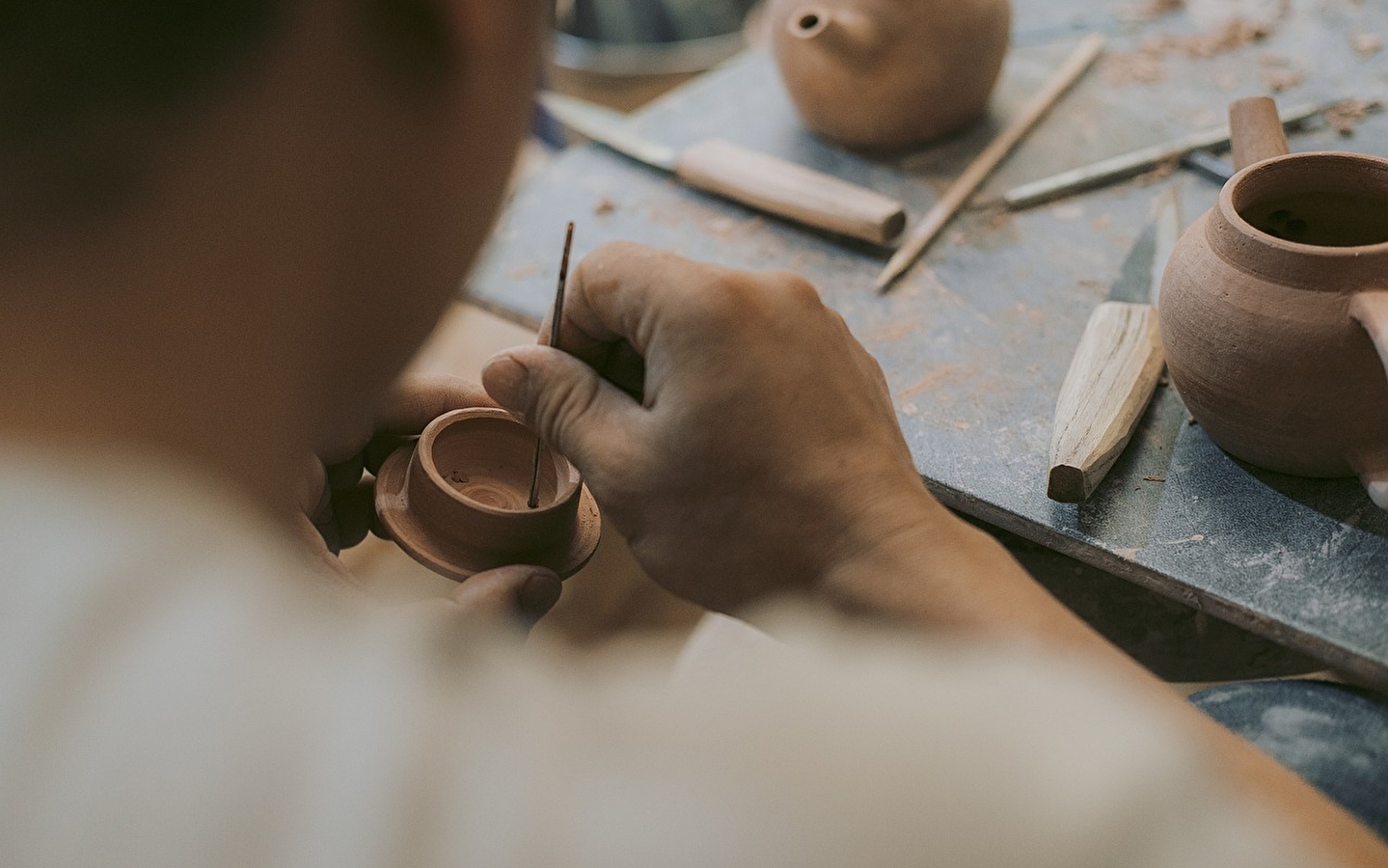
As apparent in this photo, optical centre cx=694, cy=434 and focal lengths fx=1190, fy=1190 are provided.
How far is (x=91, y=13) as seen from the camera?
1.83 ft

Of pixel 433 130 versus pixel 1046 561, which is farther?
pixel 1046 561

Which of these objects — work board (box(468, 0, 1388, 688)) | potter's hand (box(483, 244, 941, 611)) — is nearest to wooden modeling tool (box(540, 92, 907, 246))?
work board (box(468, 0, 1388, 688))

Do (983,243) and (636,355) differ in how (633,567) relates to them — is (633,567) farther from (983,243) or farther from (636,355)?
(636,355)

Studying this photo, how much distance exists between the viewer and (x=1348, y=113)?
190 centimetres

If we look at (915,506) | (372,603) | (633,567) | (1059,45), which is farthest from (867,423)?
(1059,45)

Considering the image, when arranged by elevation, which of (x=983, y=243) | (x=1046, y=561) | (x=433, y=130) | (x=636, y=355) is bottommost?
(x=1046, y=561)

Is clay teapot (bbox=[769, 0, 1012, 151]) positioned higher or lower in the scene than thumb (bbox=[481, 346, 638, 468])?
lower

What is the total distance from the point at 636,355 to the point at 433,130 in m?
0.45

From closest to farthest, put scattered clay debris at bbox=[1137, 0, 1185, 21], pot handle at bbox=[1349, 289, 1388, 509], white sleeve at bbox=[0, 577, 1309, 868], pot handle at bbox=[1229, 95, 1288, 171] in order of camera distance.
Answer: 1. white sleeve at bbox=[0, 577, 1309, 868]
2. pot handle at bbox=[1349, 289, 1388, 509]
3. pot handle at bbox=[1229, 95, 1288, 171]
4. scattered clay debris at bbox=[1137, 0, 1185, 21]

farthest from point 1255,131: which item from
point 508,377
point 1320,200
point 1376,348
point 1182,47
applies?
point 508,377

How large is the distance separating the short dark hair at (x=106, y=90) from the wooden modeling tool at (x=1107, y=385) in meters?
0.94

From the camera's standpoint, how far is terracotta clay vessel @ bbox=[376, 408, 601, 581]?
1163 millimetres

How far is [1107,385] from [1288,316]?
25cm

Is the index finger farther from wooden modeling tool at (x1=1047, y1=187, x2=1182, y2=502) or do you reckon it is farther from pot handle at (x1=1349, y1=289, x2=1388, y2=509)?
pot handle at (x1=1349, y1=289, x2=1388, y2=509)
